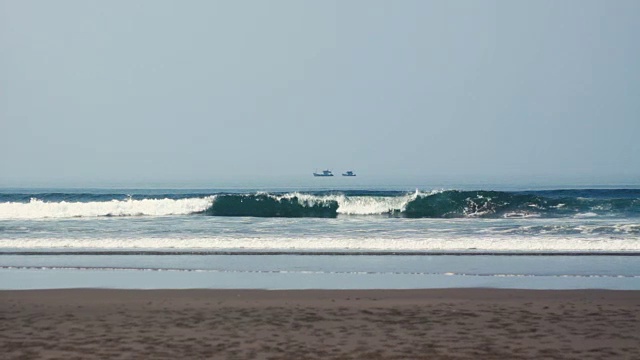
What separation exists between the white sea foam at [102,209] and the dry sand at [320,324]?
2538 cm

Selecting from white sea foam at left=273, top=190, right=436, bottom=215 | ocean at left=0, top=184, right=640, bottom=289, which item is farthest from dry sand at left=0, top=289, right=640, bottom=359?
white sea foam at left=273, top=190, right=436, bottom=215

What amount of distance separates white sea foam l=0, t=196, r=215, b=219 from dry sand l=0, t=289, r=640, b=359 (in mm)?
25378

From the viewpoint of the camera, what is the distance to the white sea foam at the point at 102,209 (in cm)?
3709

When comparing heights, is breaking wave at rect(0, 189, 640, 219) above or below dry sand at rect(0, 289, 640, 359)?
above

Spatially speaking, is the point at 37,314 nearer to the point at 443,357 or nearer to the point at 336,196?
the point at 443,357

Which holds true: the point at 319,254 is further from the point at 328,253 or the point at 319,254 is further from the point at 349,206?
the point at 349,206

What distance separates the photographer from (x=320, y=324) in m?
9.54

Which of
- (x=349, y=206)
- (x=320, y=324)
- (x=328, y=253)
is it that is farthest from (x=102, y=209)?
(x=320, y=324)

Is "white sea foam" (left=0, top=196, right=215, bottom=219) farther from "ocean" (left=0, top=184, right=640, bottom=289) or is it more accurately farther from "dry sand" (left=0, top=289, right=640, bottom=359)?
"dry sand" (left=0, top=289, right=640, bottom=359)

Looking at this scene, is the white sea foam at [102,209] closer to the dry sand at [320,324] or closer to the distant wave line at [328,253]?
the distant wave line at [328,253]

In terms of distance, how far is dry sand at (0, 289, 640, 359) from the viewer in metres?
7.99

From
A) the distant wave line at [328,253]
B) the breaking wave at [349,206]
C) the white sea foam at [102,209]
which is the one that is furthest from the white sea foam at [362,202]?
the distant wave line at [328,253]

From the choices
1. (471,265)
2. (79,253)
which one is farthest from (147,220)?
(471,265)

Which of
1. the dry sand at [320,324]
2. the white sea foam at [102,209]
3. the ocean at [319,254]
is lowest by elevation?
the dry sand at [320,324]
